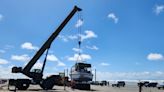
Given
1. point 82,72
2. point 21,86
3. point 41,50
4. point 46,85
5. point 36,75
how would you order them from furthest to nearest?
1. point 82,72
2. point 41,50
3. point 36,75
4. point 46,85
5. point 21,86

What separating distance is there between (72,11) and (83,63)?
33.4 metres

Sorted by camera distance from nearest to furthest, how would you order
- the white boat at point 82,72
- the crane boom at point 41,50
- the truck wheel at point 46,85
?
the truck wheel at point 46,85 < the crane boom at point 41,50 < the white boat at point 82,72

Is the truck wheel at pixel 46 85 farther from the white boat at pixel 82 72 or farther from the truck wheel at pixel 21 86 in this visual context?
the white boat at pixel 82 72

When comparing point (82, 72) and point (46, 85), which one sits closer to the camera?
point (46, 85)

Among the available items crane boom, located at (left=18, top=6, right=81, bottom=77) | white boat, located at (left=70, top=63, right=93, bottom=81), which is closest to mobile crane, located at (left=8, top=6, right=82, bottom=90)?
crane boom, located at (left=18, top=6, right=81, bottom=77)

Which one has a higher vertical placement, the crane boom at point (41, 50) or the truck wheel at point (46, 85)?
the crane boom at point (41, 50)

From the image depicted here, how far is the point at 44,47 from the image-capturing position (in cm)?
5250

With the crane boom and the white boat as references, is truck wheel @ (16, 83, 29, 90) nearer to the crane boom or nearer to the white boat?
the crane boom

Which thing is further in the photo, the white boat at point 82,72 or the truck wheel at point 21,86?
the white boat at point 82,72

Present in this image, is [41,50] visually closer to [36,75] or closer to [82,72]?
[36,75]

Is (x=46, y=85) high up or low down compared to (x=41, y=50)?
down

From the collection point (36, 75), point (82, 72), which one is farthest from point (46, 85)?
point (82, 72)

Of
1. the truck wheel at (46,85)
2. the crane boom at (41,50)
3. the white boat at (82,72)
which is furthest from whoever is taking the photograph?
the white boat at (82,72)

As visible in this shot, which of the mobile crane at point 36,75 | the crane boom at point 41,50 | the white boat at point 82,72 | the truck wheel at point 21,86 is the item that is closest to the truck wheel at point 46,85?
the mobile crane at point 36,75
